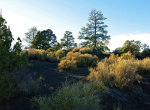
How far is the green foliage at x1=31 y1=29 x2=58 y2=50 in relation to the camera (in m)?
31.3

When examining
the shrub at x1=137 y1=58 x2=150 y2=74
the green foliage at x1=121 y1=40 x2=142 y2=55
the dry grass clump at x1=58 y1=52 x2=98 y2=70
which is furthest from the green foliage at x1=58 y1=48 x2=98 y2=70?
the green foliage at x1=121 y1=40 x2=142 y2=55

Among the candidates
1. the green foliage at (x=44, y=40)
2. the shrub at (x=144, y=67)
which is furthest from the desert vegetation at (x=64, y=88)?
the green foliage at (x=44, y=40)

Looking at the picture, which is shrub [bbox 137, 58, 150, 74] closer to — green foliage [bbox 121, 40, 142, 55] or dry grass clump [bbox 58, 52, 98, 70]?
dry grass clump [bbox 58, 52, 98, 70]

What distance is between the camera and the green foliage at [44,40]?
31266 mm

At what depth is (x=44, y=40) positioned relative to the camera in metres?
32.3

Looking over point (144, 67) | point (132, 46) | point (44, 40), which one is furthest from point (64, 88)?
point (44, 40)

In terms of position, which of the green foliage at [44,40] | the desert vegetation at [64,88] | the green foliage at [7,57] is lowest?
the desert vegetation at [64,88]

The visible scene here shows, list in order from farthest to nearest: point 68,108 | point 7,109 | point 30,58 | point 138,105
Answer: point 30,58 < point 138,105 < point 7,109 < point 68,108

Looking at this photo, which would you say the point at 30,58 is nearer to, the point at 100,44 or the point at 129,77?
the point at 129,77

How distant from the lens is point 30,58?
14422 mm

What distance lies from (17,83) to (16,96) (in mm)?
498

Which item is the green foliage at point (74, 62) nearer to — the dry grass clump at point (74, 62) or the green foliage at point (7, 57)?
the dry grass clump at point (74, 62)

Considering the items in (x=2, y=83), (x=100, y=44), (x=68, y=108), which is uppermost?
(x=100, y=44)

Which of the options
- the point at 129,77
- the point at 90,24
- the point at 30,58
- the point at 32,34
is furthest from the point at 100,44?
the point at 129,77
